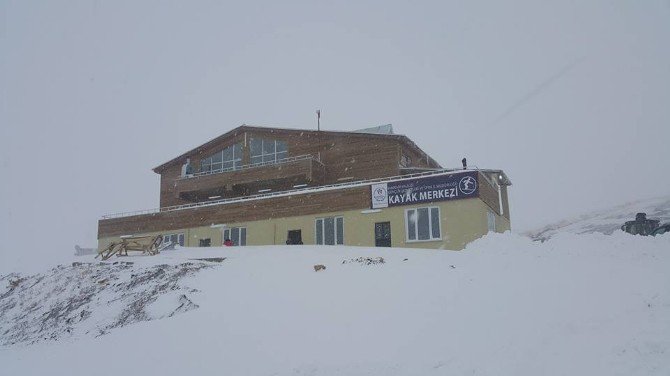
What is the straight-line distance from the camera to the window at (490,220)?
27072 millimetres

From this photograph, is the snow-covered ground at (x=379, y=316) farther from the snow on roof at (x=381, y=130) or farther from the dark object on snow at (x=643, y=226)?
the snow on roof at (x=381, y=130)

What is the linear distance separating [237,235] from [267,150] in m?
8.05

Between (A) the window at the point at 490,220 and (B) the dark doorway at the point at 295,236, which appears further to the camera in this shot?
(B) the dark doorway at the point at 295,236

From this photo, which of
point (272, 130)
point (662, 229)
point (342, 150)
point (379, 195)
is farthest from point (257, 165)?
point (662, 229)

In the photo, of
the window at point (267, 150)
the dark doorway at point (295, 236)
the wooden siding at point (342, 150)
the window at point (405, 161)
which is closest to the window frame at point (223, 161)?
the wooden siding at point (342, 150)

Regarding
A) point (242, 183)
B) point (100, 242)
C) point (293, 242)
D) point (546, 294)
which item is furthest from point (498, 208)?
point (100, 242)

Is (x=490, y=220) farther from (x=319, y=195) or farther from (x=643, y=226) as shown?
(x=319, y=195)

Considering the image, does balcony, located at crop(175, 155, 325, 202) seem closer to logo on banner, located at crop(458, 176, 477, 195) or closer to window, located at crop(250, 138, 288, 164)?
window, located at crop(250, 138, 288, 164)

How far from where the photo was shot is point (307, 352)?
9.89 meters

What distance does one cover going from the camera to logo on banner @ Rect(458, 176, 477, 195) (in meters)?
25.8

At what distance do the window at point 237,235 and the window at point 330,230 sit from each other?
18.5 ft

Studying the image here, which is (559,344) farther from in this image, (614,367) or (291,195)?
(291,195)

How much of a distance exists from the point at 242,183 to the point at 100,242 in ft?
45.6

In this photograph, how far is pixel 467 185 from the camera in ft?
85.2
